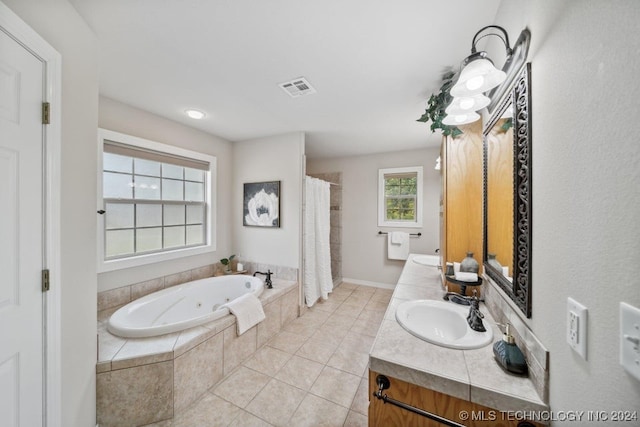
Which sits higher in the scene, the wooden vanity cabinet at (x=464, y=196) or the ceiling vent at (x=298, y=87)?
the ceiling vent at (x=298, y=87)

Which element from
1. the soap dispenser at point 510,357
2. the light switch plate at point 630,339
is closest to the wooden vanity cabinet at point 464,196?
the soap dispenser at point 510,357

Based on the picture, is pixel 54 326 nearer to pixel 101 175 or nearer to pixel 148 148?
pixel 101 175

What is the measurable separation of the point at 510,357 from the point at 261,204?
2.85m

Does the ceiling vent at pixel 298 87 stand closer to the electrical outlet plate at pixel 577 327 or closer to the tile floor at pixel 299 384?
the electrical outlet plate at pixel 577 327

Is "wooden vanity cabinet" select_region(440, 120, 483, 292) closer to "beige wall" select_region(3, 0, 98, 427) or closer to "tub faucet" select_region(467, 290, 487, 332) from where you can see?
"tub faucet" select_region(467, 290, 487, 332)

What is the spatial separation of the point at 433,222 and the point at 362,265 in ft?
4.65

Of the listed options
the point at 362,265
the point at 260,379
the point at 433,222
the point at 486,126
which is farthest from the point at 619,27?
the point at 362,265

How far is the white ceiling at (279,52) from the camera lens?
1.17 metres

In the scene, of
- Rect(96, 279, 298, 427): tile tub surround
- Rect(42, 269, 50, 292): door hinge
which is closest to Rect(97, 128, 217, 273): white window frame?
Rect(96, 279, 298, 427): tile tub surround

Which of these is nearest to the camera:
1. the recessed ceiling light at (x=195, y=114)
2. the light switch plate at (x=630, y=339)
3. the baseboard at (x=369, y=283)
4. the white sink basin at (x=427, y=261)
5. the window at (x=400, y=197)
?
the light switch plate at (x=630, y=339)

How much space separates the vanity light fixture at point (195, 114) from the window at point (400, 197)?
2.81 meters

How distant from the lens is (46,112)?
3.33ft

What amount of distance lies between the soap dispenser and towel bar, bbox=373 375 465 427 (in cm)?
28

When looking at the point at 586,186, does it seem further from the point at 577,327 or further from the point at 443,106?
the point at 443,106
